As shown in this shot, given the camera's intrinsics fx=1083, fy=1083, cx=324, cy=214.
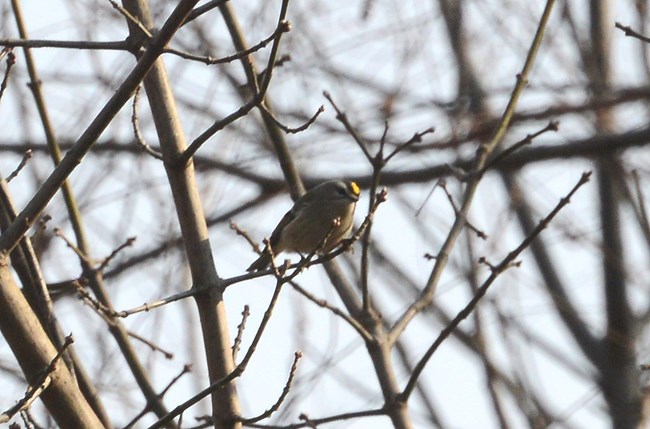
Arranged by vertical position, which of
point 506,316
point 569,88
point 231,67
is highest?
point 231,67

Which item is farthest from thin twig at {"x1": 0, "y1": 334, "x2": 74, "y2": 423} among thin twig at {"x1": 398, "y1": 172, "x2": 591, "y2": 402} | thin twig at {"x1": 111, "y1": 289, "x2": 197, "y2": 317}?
thin twig at {"x1": 398, "y1": 172, "x2": 591, "y2": 402}

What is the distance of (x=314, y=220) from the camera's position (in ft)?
17.9

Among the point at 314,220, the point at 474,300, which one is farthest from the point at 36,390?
the point at 314,220

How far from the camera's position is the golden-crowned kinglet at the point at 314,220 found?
5.40 metres

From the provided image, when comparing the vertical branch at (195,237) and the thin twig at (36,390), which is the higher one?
the vertical branch at (195,237)

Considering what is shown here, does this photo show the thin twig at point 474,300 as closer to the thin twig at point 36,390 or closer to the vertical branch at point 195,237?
the vertical branch at point 195,237

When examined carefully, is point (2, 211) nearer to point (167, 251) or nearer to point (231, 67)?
point (167, 251)

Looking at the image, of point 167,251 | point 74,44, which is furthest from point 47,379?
point 167,251

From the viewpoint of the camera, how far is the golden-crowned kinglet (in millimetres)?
Answer: 5402

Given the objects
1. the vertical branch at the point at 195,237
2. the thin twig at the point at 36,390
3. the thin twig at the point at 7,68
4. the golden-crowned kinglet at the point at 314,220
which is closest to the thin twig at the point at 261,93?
the vertical branch at the point at 195,237

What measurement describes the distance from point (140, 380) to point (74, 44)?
5.03ft

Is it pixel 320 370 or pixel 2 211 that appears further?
pixel 320 370

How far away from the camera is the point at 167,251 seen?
20.5 feet

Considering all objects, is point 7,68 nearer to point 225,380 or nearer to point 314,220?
point 225,380
